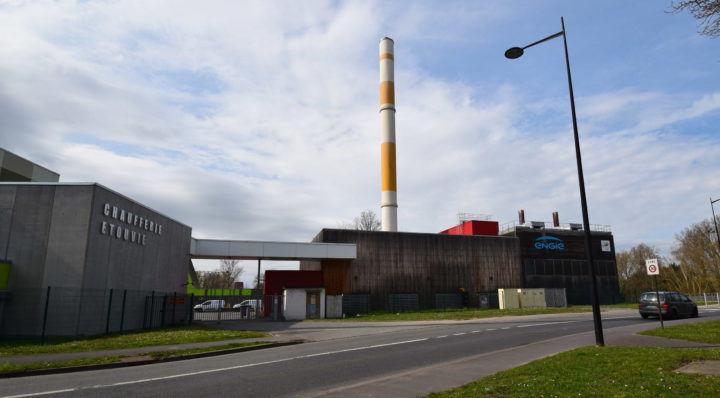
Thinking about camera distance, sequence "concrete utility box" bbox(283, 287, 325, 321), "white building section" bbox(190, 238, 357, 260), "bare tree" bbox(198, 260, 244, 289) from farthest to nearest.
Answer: "bare tree" bbox(198, 260, 244, 289) < "white building section" bbox(190, 238, 357, 260) < "concrete utility box" bbox(283, 287, 325, 321)

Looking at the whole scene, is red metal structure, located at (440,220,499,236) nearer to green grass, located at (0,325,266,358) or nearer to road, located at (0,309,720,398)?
road, located at (0,309,720,398)

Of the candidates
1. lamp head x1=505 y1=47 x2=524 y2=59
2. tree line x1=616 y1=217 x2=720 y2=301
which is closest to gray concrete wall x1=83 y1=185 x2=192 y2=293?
→ lamp head x1=505 y1=47 x2=524 y2=59

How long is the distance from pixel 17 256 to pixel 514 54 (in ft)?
→ 72.3

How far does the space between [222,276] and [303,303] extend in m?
73.3

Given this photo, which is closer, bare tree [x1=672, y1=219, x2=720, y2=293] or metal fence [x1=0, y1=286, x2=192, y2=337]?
metal fence [x1=0, y1=286, x2=192, y2=337]

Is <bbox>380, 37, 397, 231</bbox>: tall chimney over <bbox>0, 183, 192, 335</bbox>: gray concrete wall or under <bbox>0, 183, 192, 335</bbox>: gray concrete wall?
over

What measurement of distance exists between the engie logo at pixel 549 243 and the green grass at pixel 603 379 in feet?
131

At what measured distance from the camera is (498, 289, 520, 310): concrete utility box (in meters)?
42.8

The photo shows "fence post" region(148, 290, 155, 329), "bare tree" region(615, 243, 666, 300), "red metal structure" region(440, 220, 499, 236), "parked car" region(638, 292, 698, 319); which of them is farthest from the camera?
"bare tree" region(615, 243, 666, 300)

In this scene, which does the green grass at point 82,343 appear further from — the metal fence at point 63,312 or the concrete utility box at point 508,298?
the concrete utility box at point 508,298

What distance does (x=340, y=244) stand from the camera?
3894cm

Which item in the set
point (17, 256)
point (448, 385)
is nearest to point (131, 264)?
point (17, 256)

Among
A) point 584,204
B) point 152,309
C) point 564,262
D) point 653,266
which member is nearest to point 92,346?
point 152,309

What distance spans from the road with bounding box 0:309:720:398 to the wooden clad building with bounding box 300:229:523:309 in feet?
82.1
